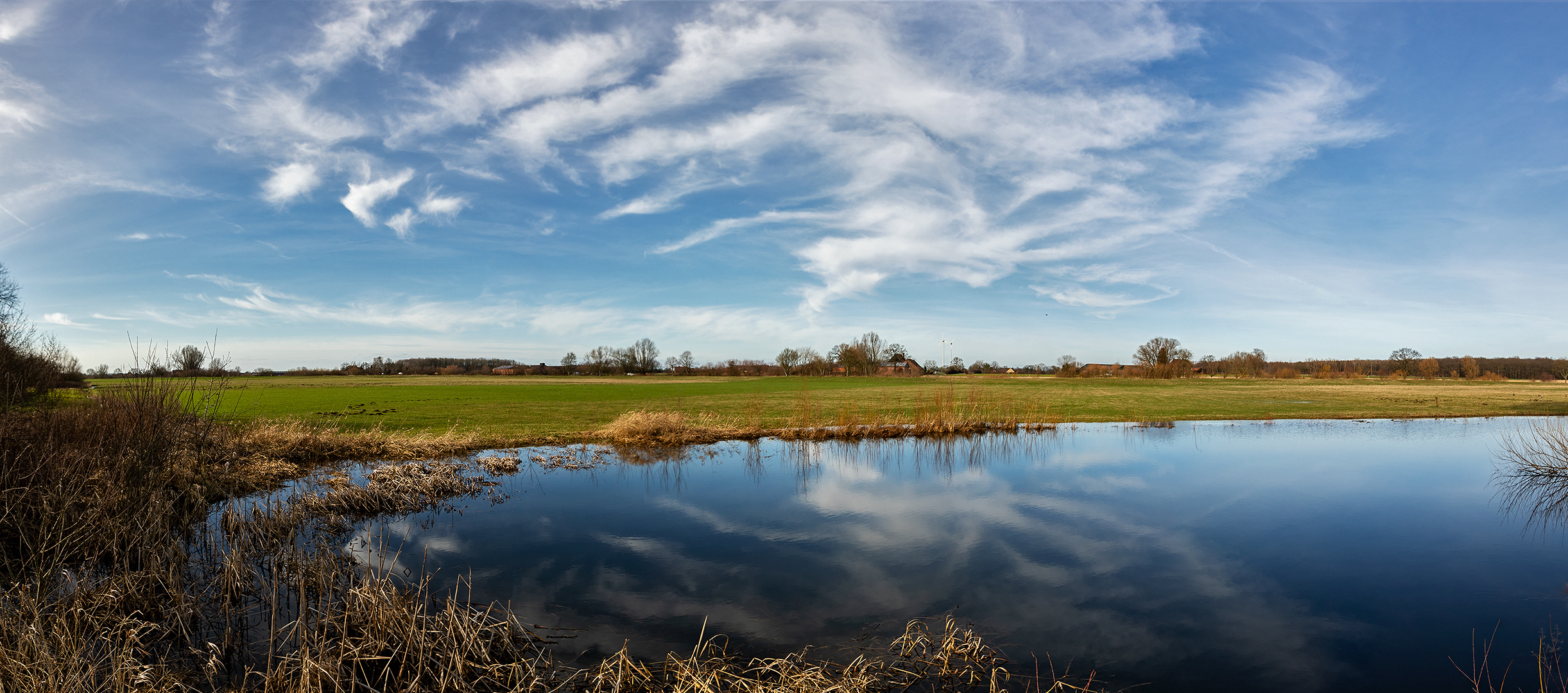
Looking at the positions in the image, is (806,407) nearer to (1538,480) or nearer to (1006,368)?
(1538,480)

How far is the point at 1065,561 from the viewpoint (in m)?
11.5

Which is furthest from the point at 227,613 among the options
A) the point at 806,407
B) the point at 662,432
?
the point at 806,407

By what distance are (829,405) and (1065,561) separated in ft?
105

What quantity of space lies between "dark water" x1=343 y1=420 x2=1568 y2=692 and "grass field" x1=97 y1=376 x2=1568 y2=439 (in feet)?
40.7

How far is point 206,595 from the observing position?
886cm

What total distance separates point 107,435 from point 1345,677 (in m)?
20.0

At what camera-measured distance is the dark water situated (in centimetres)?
810

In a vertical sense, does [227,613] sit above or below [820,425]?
below

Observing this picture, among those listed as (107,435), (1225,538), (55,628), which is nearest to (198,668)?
(55,628)

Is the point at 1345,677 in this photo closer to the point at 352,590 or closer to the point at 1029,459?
the point at 352,590

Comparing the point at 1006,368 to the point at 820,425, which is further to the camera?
the point at 1006,368

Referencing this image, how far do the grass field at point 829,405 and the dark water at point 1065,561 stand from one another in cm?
1240

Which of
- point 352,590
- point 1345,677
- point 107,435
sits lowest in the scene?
point 1345,677

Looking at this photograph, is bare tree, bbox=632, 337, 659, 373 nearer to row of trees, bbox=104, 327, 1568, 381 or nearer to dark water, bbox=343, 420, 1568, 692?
row of trees, bbox=104, 327, 1568, 381
